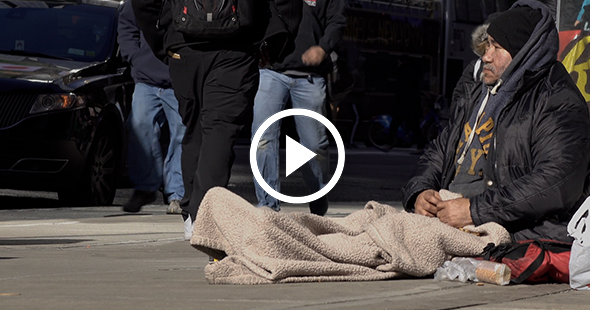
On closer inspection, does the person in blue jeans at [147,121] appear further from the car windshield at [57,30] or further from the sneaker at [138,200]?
the car windshield at [57,30]

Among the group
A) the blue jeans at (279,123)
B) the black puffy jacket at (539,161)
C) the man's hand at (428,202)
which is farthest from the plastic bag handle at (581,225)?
the blue jeans at (279,123)

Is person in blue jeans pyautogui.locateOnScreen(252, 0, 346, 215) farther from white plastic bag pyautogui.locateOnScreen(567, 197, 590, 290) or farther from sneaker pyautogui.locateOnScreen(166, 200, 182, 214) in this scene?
white plastic bag pyautogui.locateOnScreen(567, 197, 590, 290)

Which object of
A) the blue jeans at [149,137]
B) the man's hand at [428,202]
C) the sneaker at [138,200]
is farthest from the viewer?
the blue jeans at [149,137]

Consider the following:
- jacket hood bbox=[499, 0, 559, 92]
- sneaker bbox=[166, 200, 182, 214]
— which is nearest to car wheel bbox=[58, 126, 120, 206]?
sneaker bbox=[166, 200, 182, 214]

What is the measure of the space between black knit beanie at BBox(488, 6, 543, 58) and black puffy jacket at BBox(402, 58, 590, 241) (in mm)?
169

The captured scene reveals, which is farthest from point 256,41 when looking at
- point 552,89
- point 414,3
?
point 414,3

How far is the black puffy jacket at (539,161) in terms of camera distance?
4.98 meters

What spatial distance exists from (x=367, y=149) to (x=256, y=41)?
20.6 metres

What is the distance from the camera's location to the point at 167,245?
6.62m

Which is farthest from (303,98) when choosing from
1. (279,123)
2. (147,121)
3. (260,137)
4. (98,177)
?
(98,177)

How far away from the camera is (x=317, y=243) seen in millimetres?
4691

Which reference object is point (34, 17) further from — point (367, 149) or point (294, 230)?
point (367, 149)

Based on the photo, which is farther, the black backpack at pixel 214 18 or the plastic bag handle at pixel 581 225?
the black backpack at pixel 214 18

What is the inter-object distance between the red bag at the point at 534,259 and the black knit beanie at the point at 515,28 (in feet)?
2.98
